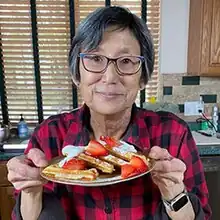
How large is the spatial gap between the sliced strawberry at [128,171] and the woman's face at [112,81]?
187mm

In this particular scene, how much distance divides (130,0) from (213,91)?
1027 mm

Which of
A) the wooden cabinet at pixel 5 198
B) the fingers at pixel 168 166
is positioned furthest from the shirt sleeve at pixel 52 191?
the wooden cabinet at pixel 5 198

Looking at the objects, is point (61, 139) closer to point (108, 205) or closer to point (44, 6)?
point (108, 205)

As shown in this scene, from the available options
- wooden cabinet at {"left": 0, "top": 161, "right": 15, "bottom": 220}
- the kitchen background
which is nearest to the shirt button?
wooden cabinet at {"left": 0, "top": 161, "right": 15, "bottom": 220}

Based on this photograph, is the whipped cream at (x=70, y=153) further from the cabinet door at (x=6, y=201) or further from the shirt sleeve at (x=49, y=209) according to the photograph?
the cabinet door at (x=6, y=201)

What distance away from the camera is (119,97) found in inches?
30.8

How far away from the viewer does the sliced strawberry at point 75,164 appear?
68 cm

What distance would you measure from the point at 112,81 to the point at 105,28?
15 centimetres

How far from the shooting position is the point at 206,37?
6.55 feet

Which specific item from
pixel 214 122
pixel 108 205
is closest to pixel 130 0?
pixel 214 122

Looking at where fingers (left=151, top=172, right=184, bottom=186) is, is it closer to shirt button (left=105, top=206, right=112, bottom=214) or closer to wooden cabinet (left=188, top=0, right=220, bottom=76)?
shirt button (left=105, top=206, right=112, bottom=214)

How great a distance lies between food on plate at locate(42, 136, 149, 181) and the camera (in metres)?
0.65

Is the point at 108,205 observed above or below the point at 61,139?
below

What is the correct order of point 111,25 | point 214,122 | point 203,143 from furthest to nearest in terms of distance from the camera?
point 214,122 → point 203,143 → point 111,25
